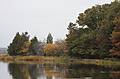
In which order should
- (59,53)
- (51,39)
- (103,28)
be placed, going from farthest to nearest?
(51,39) → (59,53) → (103,28)

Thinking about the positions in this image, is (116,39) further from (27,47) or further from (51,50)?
(27,47)

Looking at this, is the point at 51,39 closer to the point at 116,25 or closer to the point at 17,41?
the point at 17,41

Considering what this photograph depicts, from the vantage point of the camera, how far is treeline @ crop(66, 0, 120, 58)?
6703 cm

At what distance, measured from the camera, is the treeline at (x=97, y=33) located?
67.0 m

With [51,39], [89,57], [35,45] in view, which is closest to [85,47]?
[89,57]

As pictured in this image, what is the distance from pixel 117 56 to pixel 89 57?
41.3 ft

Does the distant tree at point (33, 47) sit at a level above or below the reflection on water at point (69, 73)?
above

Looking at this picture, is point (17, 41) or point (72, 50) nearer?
point (72, 50)

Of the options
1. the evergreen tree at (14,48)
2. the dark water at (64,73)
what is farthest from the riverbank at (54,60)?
the dark water at (64,73)

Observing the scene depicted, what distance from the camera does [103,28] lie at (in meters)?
71.1

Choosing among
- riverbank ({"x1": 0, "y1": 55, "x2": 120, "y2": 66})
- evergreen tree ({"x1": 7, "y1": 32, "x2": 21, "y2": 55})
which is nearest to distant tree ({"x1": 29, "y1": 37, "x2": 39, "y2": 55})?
evergreen tree ({"x1": 7, "y1": 32, "x2": 21, "y2": 55})

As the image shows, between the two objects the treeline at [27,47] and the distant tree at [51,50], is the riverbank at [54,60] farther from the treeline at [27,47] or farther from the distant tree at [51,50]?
the distant tree at [51,50]

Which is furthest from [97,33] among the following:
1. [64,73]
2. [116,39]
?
[64,73]

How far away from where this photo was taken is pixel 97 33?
74.3 meters
